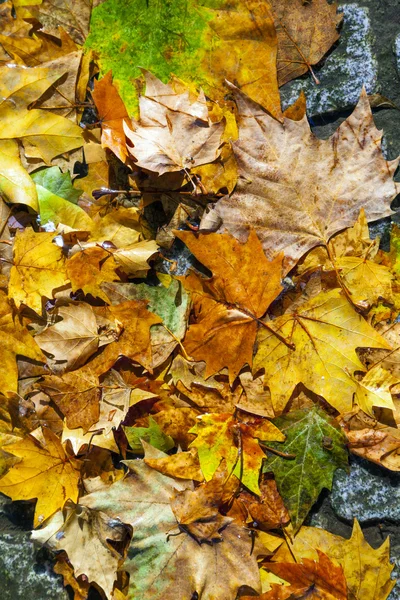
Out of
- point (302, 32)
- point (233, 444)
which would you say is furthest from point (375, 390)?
point (302, 32)

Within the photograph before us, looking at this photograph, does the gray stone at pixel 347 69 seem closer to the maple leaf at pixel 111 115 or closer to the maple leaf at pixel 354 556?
the maple leaf at pixel 111 115

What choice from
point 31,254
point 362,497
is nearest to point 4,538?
point 31,254

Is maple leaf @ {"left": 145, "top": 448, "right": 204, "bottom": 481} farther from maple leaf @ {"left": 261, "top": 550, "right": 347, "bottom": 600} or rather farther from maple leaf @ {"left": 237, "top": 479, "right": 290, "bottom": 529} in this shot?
maple leaf @ {"left": 261, "top": 550, "right": 347, "bottom": 600}

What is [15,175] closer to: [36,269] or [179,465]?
[36,269]

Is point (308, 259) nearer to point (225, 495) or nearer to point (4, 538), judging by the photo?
point (225, 495)

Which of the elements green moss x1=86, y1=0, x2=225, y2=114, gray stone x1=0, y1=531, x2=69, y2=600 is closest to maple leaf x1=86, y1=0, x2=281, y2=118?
green moss x1=86, y1=0, x2=225, y2=114

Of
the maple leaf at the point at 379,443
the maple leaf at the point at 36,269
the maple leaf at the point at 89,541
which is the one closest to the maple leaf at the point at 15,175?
the maple leaf at the point at 36,269
